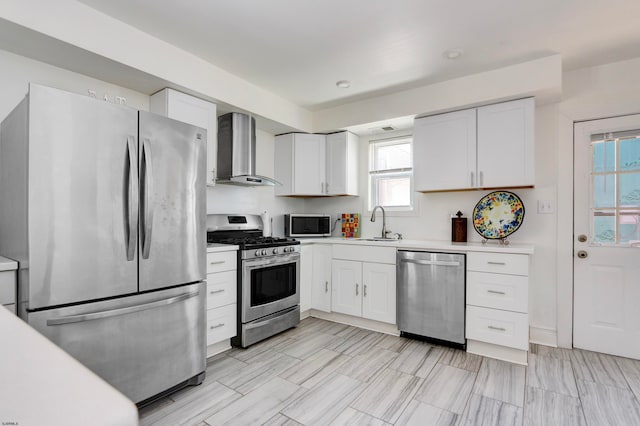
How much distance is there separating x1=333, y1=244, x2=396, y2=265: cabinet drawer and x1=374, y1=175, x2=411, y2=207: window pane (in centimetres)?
87

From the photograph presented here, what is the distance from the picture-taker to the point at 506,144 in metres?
2.89

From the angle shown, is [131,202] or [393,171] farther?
[393,171]

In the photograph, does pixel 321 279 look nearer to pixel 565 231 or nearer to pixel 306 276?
pixel 306 276

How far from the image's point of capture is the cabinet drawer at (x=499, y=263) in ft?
A: 8.41

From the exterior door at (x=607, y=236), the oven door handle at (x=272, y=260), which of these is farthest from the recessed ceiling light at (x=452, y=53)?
the oven door handle at (x=272, y=260)

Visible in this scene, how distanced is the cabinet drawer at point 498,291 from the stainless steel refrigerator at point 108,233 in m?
2.20

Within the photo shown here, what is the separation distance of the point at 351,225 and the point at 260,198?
46.8 inches

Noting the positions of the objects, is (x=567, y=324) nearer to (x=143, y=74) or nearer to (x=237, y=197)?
(x=237, y=197)

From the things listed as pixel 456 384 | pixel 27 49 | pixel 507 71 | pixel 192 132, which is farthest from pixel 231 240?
pixel 507 71

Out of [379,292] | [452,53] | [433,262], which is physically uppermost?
[452,53]

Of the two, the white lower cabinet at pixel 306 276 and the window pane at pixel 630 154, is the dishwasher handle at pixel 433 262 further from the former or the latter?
the window pane at pixel 630 154

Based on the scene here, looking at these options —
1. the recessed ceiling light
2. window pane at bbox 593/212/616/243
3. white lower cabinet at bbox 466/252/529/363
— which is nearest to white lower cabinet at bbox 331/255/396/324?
white lower cabinet at bbox 466/252/529/363

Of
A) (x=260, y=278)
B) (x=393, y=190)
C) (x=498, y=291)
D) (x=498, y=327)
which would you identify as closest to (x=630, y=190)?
(x=498, y=291)

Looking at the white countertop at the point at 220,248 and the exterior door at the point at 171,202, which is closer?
the exterior door at the point at 171,202
